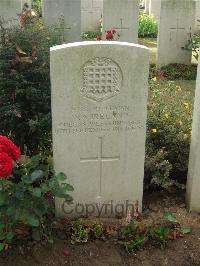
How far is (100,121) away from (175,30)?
7.40m

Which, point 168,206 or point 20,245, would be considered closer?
point 20,245

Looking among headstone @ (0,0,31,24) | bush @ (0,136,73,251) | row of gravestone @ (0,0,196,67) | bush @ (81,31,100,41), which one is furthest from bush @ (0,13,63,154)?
bush @ (81,31,100,41)

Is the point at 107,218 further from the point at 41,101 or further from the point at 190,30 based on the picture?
the point at 190,30

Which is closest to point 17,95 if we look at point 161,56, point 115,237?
point 115,237

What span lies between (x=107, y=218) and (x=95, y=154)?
0.65 meters

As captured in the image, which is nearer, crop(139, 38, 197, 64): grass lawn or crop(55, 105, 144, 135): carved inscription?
→ crop(55, 105, 144, 135): carved inscription

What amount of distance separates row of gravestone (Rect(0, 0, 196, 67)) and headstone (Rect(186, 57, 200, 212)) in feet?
19.3

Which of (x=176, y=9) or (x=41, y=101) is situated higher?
(x=176, y=9)

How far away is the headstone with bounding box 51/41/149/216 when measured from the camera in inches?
139

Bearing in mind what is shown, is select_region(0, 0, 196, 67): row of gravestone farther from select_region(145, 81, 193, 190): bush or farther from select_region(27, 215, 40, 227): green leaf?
select_region(27, 215, 40, 227): green leaf

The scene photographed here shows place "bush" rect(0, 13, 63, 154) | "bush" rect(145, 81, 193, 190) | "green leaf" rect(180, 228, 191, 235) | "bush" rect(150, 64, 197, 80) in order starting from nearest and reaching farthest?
"green leaf" rect(180, 228, 191, 235), "bush" rect(145, 81, 193, 190), "bush" rect(0, 13, 63, 154), "bush" rect(150, 64, 197, 80)

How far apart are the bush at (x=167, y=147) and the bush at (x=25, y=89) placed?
116 cm

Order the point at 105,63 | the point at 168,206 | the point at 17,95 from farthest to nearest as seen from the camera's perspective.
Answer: the point at 17,95 < the point at 168,206 < the point at 105,63

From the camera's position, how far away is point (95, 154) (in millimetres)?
3879
